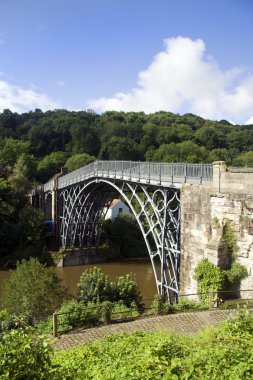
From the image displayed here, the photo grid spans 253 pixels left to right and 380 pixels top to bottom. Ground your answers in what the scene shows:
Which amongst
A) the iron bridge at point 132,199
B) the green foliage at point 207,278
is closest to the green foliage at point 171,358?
the green foliage at point 207,278

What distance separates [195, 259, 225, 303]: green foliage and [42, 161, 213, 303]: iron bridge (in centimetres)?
248

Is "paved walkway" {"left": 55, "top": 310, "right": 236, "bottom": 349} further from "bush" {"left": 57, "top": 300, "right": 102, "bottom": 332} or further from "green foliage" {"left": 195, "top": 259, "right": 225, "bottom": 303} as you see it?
"green foliage" {"left": 195, "top": 259, "right": 225, "bottom": 303}

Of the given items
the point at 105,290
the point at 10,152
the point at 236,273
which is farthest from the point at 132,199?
the point at 10,152

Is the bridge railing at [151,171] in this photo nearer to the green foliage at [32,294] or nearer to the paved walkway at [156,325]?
the paved walkway at [156,325]

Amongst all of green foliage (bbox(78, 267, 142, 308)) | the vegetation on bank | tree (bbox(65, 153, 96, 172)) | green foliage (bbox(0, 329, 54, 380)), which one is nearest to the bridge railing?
green foliage (bbox(78, 267, 142, 308))

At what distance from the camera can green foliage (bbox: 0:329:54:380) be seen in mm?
5273

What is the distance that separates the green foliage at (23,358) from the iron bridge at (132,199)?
12.4 metres

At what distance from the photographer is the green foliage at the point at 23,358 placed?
17.3ft

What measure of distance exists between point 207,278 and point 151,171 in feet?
26.6

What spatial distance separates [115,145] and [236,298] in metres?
71.0

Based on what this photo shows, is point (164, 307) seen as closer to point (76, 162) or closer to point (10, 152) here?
point (10, 152)

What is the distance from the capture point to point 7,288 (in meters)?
19.4

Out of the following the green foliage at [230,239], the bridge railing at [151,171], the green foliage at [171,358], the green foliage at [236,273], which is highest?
the bridge railing at [151,171]

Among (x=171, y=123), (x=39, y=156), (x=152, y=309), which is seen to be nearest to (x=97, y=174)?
(x=152, y=309)
